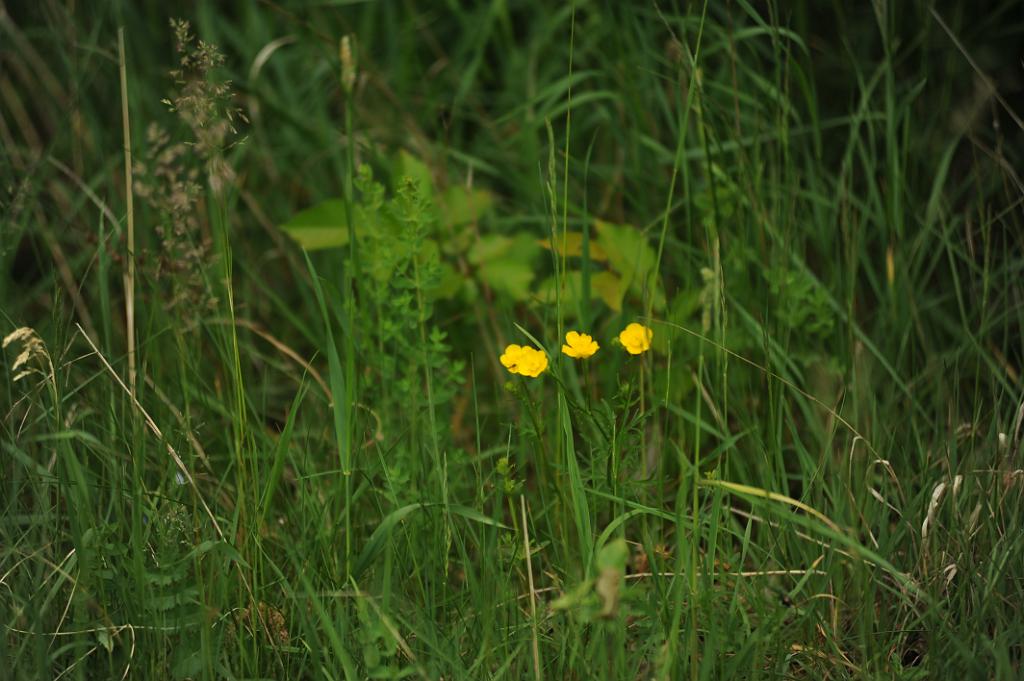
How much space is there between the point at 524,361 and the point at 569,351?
0.23 ft

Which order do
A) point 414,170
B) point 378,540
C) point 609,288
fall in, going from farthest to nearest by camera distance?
point 414,170 < point 609,288 < point 378,540

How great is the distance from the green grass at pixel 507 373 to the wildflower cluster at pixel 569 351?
45mm

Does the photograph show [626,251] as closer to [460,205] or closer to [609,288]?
[609,288]

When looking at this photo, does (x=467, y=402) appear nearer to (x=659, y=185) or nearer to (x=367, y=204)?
(x=367, y=204)

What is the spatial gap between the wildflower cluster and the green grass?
4cm

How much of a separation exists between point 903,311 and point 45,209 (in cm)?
205

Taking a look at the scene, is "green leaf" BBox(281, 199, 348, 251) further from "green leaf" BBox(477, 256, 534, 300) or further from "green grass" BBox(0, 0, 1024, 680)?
"green leaf" BBox(477, 256, 534, 300)

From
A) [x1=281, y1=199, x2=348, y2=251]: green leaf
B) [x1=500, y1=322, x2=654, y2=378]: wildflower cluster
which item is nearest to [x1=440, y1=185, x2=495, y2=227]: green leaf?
[x1=281, y1=199, x2=348, y2=251]: green leaf

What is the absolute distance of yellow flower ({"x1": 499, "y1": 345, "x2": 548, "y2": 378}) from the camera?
1695 millimetres

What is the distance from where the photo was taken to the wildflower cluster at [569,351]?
66.6 inches

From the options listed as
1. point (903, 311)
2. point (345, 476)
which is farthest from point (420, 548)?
point (903, 311)

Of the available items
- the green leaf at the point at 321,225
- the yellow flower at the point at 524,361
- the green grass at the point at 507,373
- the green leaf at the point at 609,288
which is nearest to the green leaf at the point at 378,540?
the green grass at the point at 507,373

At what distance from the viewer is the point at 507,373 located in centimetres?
241

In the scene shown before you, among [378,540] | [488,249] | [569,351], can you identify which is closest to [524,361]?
[569,351]
